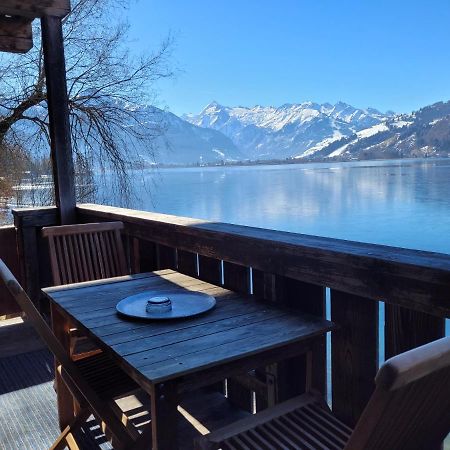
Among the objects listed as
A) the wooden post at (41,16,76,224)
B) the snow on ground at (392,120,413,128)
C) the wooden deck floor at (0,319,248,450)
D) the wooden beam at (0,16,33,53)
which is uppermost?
the snow on ground at (392,120,413,128)

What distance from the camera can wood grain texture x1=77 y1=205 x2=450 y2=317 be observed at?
1.23 metres

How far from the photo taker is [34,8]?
2973 mm

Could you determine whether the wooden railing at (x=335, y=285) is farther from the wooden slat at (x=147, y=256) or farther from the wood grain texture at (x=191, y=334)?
the wooden slat at (x=147, y=256)

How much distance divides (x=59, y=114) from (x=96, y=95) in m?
4.69

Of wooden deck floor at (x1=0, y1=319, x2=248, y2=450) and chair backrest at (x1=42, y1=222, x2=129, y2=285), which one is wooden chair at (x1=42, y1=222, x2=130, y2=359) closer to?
chair backrest at (x1=42, y1=222, x2=129, y2=285)

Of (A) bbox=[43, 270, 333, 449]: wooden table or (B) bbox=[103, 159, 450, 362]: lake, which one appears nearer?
(A) bbox=[43, 270, 333, 449]: wooden table

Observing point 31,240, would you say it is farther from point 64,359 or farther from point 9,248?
point 64,359

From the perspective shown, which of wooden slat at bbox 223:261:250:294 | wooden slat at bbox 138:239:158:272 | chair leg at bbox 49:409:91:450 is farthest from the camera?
wooden slat at bbox 138:239:158:272

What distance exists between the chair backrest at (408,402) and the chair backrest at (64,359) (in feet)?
2.85

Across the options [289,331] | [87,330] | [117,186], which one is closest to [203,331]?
[289,331]

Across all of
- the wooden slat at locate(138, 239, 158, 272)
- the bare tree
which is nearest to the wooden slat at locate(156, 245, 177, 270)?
the wooden slat at locate(138, 239, 158, 272)

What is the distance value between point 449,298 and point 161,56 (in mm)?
7594

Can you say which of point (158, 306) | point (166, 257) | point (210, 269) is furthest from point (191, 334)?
point (166, 257)

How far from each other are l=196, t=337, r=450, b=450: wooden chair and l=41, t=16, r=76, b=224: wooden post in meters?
2.50
